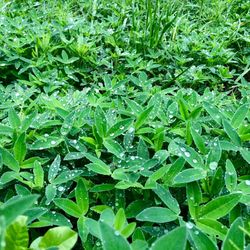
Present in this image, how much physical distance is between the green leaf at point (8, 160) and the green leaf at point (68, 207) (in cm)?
16

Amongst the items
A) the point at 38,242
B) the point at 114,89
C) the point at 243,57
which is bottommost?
the point at 243,57

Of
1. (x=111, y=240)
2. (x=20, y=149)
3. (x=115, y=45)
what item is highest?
(x=111, y=240)

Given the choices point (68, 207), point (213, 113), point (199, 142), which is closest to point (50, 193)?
point (68, 207)

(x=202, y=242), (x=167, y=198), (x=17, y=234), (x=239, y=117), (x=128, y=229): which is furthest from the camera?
(x=239, y=117)

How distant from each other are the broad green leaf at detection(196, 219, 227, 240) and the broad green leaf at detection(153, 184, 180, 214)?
0.06 metres

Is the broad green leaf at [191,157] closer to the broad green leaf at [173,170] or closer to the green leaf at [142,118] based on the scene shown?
the broad green leaf at [173,170]

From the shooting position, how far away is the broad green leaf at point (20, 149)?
0.95 m

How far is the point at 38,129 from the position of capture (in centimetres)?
112

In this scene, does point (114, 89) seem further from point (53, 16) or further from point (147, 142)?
point (53, 16)

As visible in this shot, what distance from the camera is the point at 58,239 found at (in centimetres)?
56

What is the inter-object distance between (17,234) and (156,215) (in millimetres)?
357

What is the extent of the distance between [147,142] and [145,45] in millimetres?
1037

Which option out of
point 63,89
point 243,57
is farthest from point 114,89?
point 243,57

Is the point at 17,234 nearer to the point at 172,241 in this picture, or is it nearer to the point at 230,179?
the point at 172,241
